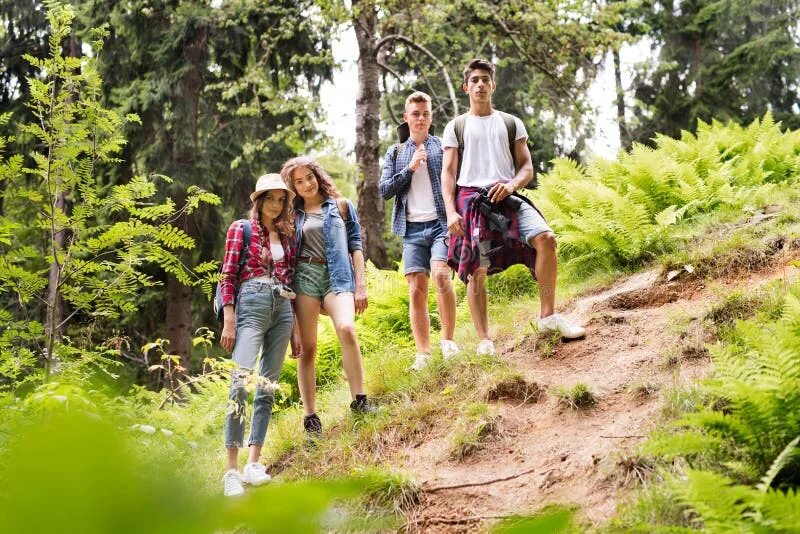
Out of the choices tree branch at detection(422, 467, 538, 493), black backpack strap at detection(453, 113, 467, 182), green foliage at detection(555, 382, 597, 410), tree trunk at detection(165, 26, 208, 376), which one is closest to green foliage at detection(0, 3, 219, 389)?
tree branch at detection(422, 467, 538, 493)

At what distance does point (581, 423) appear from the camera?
4504 millimetres

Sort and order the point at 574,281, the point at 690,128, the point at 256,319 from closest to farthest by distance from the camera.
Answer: the point at 256,319
the point at 574,281
the point at 690,128

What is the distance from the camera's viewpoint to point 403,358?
6398mm

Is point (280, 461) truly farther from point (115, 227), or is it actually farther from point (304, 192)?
point (115, 227)

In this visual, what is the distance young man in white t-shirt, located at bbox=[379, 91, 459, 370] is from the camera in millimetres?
5875

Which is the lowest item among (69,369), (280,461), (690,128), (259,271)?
(280,461)

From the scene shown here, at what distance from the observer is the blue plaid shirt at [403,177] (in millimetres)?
5902

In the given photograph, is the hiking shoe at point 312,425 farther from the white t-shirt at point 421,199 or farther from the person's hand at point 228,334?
the white t-shirt at point 421,199

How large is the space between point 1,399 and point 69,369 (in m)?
0.72

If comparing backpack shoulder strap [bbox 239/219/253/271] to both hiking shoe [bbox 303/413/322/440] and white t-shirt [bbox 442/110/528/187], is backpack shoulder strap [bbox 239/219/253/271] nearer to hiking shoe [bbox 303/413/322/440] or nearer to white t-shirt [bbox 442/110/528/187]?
hiking shoe [bbox 303/413/322/440]

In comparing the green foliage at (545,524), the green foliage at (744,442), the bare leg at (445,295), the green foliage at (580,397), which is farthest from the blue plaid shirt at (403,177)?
the green foliage at (545,524)

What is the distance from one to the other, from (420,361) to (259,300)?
1.51m

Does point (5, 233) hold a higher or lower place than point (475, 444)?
higher

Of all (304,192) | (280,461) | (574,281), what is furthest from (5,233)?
(574,281)
